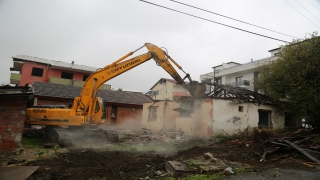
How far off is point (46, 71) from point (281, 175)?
32.5m

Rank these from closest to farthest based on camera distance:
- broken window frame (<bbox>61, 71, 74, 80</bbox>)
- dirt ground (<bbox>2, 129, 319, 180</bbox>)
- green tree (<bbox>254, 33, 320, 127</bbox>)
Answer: dirt ground (<bbox>2, 129, 319, 180</bbox>), green tree (<bbox>254, 33, 320, 127</bbox>), broken window frame (<bbox>61, 71, 74, 80</bbox>)

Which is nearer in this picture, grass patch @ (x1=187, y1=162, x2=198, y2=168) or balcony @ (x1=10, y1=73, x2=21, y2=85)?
grass patch @ (x1=187, y1=162, x2=198, y2=168)

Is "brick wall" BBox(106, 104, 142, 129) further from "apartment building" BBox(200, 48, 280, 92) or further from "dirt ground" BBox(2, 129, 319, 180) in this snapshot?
"dirt ground" BBox(2, 129, 319, 180)

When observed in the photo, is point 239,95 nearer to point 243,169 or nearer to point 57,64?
point 243,169

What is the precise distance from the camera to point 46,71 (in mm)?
30781

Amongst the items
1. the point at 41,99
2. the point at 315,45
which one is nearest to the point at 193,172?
the point at 315,45

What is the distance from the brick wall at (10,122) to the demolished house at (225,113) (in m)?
10.3

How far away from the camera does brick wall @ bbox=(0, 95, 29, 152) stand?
802cm

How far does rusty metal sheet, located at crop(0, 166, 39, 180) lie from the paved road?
5303 mm

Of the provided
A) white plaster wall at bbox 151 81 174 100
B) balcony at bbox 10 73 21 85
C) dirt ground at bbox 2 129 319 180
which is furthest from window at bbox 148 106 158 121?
balcony at bbox 10 73 21 85

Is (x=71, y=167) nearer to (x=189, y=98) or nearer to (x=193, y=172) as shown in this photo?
(x=193, y=172)

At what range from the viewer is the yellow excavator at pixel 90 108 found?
11078 millimetres

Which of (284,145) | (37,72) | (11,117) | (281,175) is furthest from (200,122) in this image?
(37,72)

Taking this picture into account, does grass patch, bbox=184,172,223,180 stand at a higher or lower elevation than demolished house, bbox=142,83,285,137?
lower
